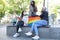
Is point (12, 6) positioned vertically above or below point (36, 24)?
above

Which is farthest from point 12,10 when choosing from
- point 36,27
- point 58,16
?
point 36,27

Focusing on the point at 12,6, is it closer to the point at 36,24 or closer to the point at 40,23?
the point at 40,23

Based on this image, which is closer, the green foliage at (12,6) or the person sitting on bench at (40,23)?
the person sitting on bench at (40,23)

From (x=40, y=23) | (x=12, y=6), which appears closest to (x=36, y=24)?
(x=40, y=23)

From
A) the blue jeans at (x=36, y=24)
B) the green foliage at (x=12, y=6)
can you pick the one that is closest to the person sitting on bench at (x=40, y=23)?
the blue jeans at (x=36, y=24)

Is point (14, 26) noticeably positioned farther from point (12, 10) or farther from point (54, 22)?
point (12, 10)

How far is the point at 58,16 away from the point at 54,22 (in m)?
0.90

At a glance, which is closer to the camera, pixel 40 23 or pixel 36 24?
pixel 36 24

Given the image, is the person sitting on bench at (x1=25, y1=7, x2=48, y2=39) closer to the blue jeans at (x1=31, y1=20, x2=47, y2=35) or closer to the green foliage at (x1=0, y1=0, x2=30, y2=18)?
the blue jeans at (x1=31, y1=20, x2=47, y2=35)

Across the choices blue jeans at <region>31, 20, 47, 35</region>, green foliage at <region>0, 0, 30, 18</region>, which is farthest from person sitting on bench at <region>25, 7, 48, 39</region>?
green foliage at <region>0, 0, 30, 18</region>

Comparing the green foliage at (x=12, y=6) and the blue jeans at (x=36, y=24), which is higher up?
the green foliage at (x=12, y=6)

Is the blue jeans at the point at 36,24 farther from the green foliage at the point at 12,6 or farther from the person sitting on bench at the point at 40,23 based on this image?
the green foliage at the point at 12,6

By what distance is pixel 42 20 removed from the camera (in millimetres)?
9641

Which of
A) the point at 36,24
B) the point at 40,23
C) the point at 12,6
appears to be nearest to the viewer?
the point at 36,24
